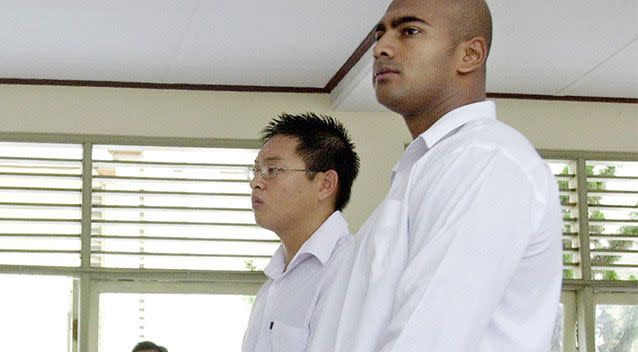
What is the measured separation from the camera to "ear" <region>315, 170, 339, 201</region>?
293 cm

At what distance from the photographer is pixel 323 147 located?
10.0ft

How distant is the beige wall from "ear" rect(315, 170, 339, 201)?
3311 millimetres

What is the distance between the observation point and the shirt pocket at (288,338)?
2475 mm

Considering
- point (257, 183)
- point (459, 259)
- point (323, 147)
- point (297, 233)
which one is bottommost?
point (459, 259)

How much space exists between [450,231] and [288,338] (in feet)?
3.93

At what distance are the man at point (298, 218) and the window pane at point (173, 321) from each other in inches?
123

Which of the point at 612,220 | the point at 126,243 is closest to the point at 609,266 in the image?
the point at 612,220

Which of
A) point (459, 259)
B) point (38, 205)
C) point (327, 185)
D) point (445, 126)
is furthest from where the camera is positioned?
point (38, 205)

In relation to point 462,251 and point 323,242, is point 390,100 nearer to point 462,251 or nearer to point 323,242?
point 462,251

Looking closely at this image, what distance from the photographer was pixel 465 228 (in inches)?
54.1

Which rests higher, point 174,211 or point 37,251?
point 174,211

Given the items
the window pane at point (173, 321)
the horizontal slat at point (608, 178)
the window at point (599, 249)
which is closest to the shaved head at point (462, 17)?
the window pane at point (173, 321)

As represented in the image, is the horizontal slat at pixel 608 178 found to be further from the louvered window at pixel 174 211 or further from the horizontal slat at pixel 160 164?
the horizontal slat at pixel 160 164

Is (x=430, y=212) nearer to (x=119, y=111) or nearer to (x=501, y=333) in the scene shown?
(x=501, y=333)
